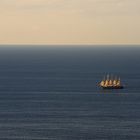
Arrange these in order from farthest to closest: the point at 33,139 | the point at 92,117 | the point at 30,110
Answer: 1. the point at 30,110
2. the point at 92,117
3. the point at 33,139

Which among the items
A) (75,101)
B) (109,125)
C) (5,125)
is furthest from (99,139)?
(75,101)

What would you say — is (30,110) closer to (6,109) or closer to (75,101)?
(6,109)

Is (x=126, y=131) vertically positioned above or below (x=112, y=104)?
below

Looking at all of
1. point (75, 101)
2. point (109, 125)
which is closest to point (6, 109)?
point (75, 101)

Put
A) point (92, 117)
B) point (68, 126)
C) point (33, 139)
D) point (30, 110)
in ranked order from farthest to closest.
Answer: point (30, 110) < point (92, 117) < point (68, 126) < point (33, 139)

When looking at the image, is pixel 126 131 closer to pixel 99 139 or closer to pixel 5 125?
pixel 99 139

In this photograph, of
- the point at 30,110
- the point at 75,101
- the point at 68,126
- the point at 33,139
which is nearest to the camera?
the point at 33,139

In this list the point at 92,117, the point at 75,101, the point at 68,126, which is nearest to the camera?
the point at 68,126

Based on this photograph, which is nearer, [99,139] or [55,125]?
[99,139]

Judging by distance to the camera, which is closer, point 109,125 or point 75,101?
point 109,125
